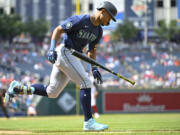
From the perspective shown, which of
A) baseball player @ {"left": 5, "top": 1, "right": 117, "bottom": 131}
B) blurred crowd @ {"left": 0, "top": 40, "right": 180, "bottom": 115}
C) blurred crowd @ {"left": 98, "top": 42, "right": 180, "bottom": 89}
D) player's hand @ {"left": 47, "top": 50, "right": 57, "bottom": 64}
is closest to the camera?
player's hand @ {"left": 47, "top": 50, "right": 57, "bottom": 64}

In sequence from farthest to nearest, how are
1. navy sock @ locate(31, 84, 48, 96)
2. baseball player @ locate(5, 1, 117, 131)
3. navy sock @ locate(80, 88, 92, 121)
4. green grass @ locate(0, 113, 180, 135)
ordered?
1. navy sock @ locate(31, 84, 48, 96)
2. navy sock @ locate(80, 88, 92, 121)
3. baseball player @ locate(5, 1, 117, 131)
4. green grass @ locate(0, 113, 180, 135)

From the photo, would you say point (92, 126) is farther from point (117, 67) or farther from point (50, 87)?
point (117, 67)

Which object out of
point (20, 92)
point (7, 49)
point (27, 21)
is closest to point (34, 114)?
point (7, 49)

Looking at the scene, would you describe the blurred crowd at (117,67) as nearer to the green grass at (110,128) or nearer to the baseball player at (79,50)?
the green grass at (110,128)

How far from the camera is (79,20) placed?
6.52m

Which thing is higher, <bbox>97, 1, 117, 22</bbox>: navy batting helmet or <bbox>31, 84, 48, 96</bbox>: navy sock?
<bbox>97, 1, 117, 22</bbox>: navy batting helmet

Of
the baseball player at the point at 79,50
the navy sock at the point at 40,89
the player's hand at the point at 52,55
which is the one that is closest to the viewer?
the player's hand at the point at 52,55

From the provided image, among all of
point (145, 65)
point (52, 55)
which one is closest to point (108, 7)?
point (52, 55)

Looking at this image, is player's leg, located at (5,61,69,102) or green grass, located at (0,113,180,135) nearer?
green grass, located at (0,113,180,135)

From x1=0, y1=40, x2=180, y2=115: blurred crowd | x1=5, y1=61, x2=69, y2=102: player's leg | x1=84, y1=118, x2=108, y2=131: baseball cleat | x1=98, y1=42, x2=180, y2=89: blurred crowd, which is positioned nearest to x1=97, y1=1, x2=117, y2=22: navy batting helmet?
x1=5, y1=61, x2=69, y2=102: player's leg

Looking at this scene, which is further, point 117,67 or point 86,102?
point 117,67

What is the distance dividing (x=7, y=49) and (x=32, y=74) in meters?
4.72

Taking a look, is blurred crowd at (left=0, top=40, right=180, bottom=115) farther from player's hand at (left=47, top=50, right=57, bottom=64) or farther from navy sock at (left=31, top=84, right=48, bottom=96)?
player's hand at (left=47, top=50, right=57, bottom=64)

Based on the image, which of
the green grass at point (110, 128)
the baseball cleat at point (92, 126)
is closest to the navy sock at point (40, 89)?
the green grass at point (110, 128)
